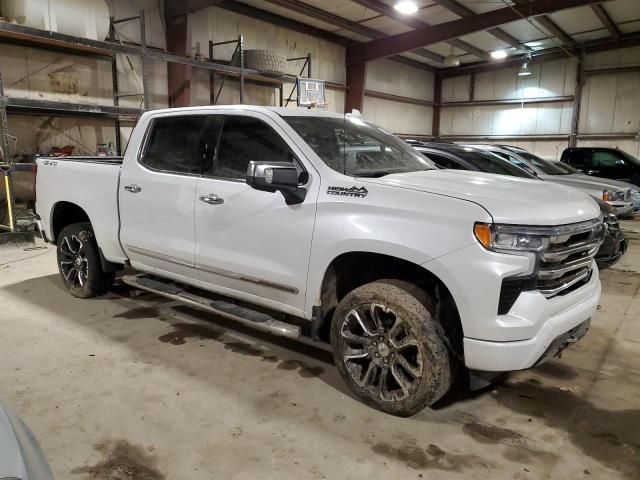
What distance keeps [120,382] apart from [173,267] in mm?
968

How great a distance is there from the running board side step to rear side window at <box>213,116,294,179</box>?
91 centimetres

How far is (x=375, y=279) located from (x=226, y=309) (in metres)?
1.11

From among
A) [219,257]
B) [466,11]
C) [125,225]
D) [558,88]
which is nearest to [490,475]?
[219,257]

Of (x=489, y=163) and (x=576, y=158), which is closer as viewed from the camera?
(x=489, y=163)

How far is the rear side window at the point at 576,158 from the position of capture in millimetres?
12945

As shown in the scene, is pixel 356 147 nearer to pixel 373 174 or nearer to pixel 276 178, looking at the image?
pixel 373 174

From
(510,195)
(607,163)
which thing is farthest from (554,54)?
(510,195)

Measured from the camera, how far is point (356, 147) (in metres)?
3.37

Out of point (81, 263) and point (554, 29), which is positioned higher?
point (554, 29)

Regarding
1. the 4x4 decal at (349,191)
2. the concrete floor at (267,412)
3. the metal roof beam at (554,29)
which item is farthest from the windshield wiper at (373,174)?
the metal roof beam at (554,29)

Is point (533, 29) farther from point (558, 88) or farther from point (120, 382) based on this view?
point (120, 382)

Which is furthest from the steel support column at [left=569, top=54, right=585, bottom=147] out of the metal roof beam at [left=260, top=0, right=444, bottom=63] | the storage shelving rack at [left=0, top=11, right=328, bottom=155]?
the storage shelving rack at [left=0, top=11, right=328, bottom=155]

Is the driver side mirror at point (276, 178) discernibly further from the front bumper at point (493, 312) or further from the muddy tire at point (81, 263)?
the muddy tire at point (81, 263)

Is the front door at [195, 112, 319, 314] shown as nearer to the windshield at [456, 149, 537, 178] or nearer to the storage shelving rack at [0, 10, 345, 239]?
the windshield at [456, 149, 537, 178]
